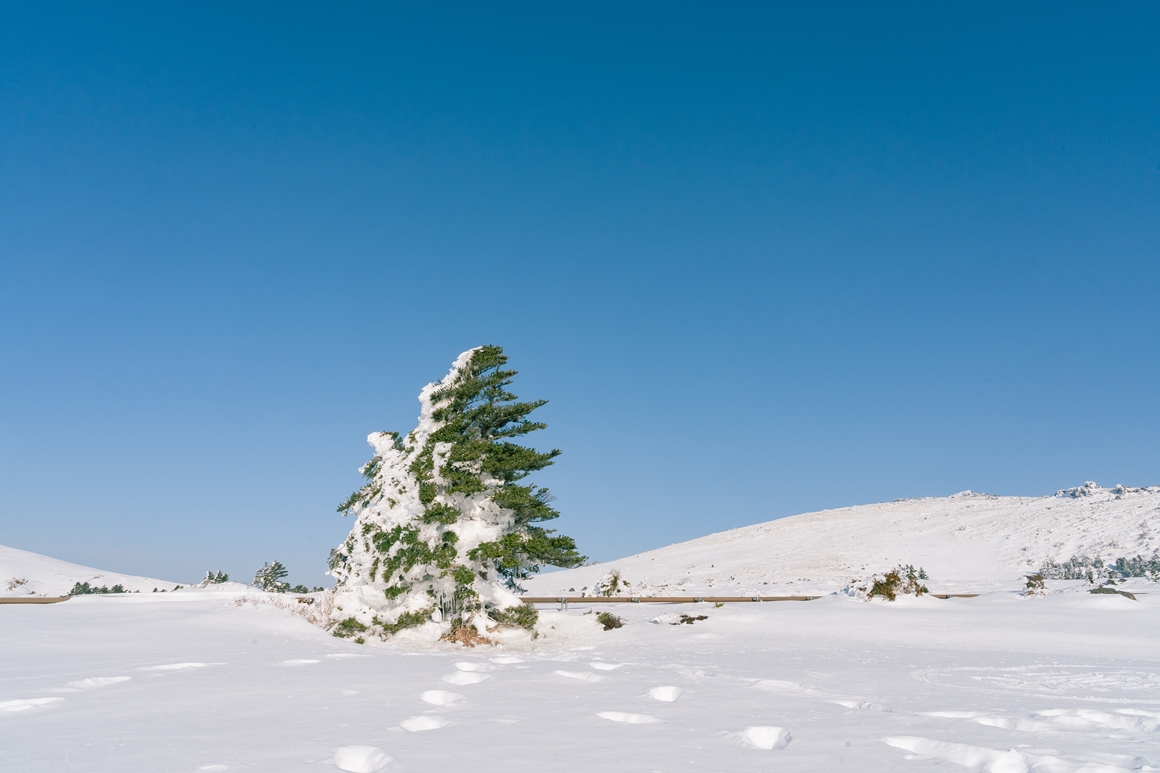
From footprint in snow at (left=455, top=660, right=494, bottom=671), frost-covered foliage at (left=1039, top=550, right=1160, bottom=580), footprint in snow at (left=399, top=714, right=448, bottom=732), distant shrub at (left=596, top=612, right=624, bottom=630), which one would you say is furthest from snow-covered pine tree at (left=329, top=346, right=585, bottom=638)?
frost-covered foliage at (left=1039, top=550, right=1160, bottom=580)

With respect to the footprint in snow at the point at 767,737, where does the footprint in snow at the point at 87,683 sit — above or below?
above

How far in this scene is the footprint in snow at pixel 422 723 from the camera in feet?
19.5

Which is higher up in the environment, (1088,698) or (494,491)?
(494,491)

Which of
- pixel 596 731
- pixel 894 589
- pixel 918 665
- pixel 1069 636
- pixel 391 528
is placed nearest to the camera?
pixel 596 731

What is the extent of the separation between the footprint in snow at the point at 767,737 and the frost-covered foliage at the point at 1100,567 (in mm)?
40852

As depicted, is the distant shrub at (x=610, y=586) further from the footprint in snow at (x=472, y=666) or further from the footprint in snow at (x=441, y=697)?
the footprint in snow at (x=441, y=697)

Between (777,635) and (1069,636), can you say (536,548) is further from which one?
(1069,636)

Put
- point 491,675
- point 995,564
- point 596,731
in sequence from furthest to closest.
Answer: point 995,564
point 491,675
point 596,731

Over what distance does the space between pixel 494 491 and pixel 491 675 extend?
7891mm

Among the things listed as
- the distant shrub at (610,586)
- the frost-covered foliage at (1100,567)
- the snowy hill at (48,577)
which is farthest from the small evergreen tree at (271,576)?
the frost-covered foliage at (1100,567)

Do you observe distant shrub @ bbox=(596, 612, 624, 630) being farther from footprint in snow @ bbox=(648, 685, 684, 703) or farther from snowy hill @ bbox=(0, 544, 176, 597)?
snowy hill @ bbox=(0, 544, 176, 597)

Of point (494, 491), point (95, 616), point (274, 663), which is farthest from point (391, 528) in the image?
point (274, 663)

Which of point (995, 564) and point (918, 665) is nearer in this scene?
point (918, 665)

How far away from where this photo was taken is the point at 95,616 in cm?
1425
